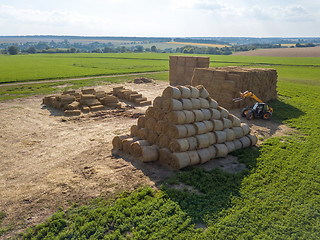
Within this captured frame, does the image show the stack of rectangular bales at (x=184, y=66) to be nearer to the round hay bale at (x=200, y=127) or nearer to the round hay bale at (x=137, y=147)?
the round hay bale at (x=200, y=127)

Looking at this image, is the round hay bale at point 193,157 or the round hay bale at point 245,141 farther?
the round hay bale at point 245,141

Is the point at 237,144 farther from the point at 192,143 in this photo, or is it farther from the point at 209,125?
the point at 192,143

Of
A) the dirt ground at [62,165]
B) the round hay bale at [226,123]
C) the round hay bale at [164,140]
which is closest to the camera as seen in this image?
the dirt ground at [62,165]

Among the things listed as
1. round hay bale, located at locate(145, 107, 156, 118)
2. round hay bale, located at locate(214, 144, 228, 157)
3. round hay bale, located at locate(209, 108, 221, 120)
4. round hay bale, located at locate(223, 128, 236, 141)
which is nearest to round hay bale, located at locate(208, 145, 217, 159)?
round hay bale, located at locate(214, 144, 228, 157)

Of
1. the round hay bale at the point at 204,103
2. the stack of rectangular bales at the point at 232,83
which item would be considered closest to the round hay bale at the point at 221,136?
the round hay bale at the point at 204,103

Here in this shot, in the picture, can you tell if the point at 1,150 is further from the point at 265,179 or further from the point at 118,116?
the point at 265,179

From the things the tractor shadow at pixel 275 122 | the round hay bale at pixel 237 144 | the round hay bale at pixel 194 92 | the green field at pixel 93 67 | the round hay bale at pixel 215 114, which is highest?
the round hay bale at pixel 194 92

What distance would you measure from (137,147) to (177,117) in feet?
8.26

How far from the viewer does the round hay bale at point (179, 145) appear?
10.4 m

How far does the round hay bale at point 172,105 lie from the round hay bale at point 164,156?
6.05 ft

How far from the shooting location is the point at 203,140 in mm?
10992

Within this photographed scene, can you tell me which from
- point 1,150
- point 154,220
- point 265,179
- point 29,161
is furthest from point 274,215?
point 1,150

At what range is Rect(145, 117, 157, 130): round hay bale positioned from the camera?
11.8 metres

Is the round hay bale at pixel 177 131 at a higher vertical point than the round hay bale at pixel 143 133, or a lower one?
higher
